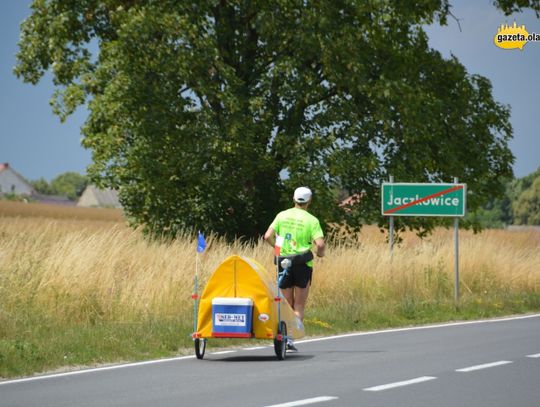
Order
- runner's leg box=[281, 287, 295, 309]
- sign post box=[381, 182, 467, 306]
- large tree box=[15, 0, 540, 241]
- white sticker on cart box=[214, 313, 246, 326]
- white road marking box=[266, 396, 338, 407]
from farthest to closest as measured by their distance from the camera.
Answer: large tree box=[15, 0, 540, 241] < sign post box=[381, 182, 467, 306] < runner's leg box=[281, 287, 295, 309] < white sticker on cart box=[214, 313, 246, 326] < white road marking box=[266, 396, 338, 407]

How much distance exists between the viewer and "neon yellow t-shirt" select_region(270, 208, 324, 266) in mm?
14172

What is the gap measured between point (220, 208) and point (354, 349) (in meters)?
18.2

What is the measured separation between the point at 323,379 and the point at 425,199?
12.8 metres

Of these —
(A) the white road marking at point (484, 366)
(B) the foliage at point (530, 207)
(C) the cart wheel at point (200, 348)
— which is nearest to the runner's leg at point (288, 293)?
(C) the cart wheel at point (200, 348)

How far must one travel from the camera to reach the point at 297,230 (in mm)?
14203

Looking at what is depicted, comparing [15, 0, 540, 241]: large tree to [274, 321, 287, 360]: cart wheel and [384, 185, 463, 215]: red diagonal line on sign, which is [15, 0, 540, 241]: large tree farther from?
[274, 321, 287, 360]: cart wheel

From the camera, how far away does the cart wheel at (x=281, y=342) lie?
44.0ft

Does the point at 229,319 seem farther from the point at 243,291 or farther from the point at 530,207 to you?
the point at 530,207

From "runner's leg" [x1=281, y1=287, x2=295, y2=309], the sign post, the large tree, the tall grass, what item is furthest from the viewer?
the large tree

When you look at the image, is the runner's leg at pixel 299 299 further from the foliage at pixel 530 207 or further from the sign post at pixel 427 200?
the foliage at pixel 530 207

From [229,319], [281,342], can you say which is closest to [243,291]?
[229,319]

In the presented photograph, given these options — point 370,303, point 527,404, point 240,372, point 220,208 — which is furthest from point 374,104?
point 527,404

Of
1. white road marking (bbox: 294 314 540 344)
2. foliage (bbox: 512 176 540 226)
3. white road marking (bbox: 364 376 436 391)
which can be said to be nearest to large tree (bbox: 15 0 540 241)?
white road marking (bbox: 294 314 540 344)

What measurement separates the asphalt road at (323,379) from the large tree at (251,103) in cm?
1529
